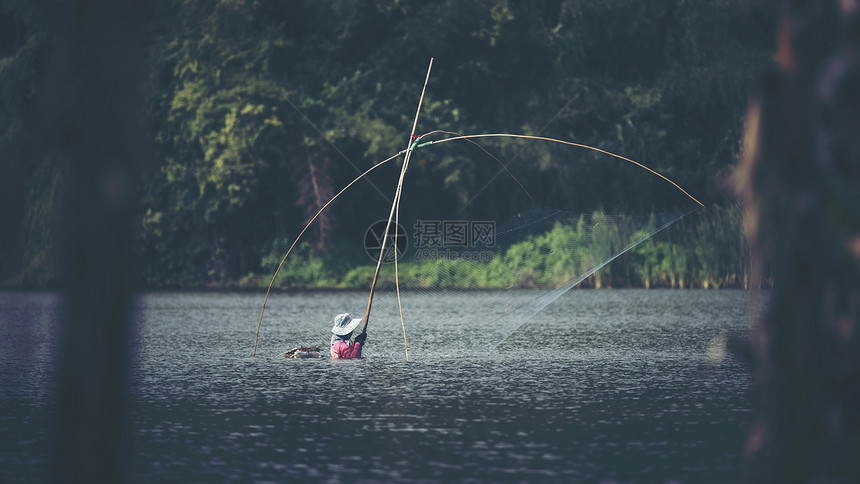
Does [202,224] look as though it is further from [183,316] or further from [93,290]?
[93,290]

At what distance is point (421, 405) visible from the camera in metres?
14.5

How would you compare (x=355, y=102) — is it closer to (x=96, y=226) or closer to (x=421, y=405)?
(x=421, y=405)

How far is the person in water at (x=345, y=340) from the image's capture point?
2006 centimetres

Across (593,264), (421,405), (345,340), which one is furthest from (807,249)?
(593,264)

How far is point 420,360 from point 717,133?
32.3m

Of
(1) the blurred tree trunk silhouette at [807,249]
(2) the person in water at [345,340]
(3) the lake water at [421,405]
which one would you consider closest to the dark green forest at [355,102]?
(3) the lake water at [421,405]

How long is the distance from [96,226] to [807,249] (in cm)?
→ 305

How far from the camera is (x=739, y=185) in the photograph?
17.5 ft

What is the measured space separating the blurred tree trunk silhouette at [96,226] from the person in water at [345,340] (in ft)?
48.3

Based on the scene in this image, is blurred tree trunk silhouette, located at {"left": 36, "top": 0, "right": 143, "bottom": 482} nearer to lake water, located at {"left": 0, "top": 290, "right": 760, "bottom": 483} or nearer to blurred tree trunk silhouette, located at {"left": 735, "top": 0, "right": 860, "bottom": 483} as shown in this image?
lake water, located at {"left": 0, "top": 290, "right": 760, "bottom": 483}

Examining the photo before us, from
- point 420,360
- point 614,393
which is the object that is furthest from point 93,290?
point 420,360

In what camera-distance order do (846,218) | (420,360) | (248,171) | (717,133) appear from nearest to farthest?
(846,218), (420,360), (248,171), (717,133)

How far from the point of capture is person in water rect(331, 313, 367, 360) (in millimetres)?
20062

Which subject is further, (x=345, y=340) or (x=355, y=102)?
(x=355, y=102)
